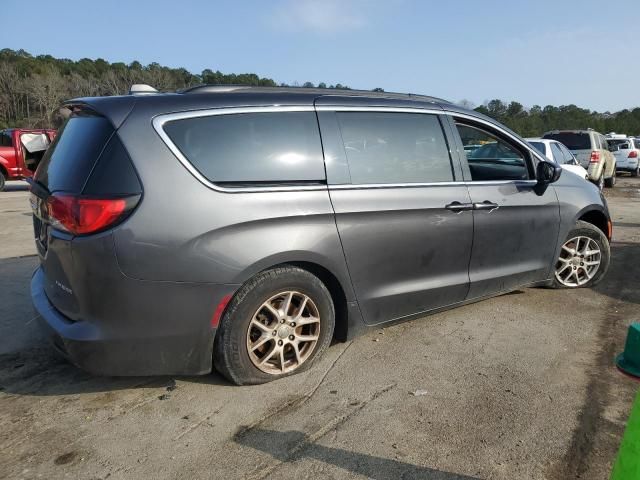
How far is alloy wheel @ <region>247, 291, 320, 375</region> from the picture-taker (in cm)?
302

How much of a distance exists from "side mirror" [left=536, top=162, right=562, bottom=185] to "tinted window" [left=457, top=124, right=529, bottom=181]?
114mm

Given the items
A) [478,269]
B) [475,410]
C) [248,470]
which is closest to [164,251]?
[248,470]

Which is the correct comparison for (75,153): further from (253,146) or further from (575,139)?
(575,139)

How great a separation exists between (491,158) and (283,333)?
2881mm

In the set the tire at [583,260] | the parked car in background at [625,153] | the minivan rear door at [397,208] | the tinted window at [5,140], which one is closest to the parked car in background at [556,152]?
the tire at [583,260]

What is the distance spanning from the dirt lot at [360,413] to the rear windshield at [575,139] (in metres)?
12.3

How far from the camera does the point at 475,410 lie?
9.32 ft

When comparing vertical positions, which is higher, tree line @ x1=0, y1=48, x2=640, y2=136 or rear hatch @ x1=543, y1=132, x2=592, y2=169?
tree line @ x1=0, y1=48, x2=640, y2=136

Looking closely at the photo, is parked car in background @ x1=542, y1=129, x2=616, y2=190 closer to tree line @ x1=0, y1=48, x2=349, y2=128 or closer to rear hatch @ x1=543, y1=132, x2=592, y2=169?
rear hatch @ x1=543, y1=132, x2=592, y2=169

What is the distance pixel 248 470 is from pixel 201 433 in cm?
42

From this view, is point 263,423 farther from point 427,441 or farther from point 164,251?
point 164,251

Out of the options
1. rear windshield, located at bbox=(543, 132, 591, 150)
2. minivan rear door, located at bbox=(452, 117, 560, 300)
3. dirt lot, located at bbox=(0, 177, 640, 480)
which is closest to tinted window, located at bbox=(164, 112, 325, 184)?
dirt lot, located at bbox=(0, 177, 640, 480)

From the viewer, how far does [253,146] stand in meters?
2.94

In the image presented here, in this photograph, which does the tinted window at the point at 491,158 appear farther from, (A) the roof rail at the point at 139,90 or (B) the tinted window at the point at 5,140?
(B) the tinted window at the point at 5,140
